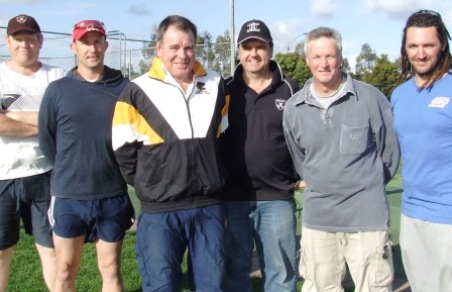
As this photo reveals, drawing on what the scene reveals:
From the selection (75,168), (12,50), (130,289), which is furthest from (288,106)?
(130,289)

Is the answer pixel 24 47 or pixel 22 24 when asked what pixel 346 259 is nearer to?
pixel 24 47

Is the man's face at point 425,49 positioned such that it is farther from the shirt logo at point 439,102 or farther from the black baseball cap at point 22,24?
the black baseball cap at point 22,24

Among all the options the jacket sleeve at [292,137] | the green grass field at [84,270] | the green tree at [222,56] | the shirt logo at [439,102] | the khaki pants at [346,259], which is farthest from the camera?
the green tree at [222,56]

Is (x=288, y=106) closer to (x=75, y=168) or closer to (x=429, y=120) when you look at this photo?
(x=429, y=120)

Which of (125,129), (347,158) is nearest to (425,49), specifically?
(347,158)

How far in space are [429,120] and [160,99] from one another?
5.21 ft

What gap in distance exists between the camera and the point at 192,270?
3869mm

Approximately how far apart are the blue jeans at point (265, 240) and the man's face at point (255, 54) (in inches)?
37.2

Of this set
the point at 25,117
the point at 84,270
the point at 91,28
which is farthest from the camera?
the point at 84,270

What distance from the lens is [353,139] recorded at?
3.70 meters

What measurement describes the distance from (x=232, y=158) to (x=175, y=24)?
1.02 metres

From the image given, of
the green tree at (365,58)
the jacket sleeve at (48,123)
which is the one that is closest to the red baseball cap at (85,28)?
the jacket sleeve at (48,123)

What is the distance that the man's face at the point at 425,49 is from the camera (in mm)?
3447

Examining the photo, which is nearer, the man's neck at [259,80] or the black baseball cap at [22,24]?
the man's neck at [259,80]
